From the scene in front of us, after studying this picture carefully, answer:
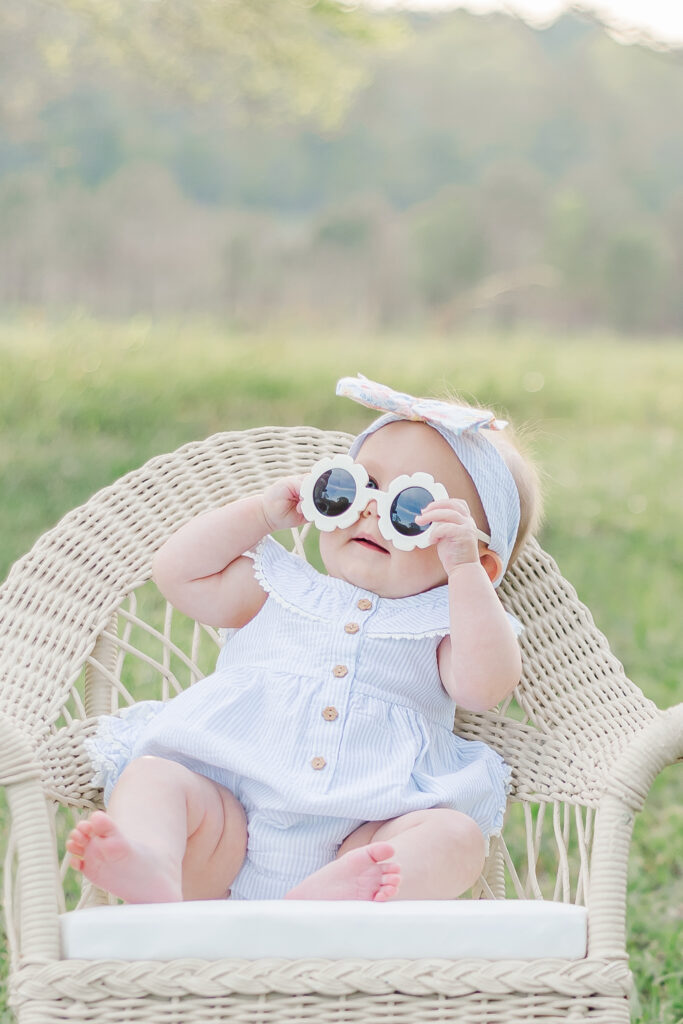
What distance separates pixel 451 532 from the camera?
75.9 inches

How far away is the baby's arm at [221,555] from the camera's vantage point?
214 cm

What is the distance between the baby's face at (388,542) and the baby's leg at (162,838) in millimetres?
458

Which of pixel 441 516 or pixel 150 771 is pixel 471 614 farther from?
pixel 150 771

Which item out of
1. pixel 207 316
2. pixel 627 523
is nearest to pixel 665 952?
pixel 627 523

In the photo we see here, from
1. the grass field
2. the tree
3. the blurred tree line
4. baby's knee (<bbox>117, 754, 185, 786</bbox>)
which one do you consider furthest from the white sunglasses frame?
the tree

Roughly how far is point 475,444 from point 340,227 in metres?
8.18

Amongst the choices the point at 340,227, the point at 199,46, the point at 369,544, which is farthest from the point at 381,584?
the point at 340,227

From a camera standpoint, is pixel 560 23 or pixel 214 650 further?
pixel 560 23

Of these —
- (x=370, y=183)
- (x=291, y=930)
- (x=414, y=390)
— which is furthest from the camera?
(x=370, y=183)

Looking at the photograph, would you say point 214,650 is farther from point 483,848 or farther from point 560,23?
point 560,23

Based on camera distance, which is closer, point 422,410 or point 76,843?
point 76,843

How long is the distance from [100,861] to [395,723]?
0.62m

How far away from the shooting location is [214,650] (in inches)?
169

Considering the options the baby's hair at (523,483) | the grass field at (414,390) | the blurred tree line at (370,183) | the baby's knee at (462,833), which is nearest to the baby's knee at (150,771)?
the baby's knee at (462,833)
